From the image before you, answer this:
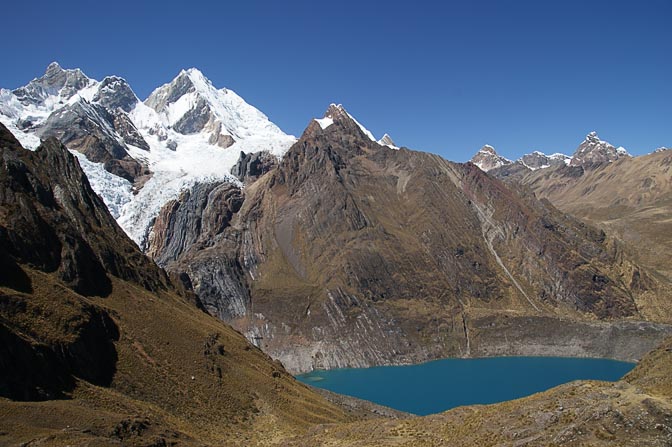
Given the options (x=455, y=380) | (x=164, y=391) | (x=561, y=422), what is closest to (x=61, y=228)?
(x=164, y=391)

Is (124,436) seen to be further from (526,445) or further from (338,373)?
(338,373)

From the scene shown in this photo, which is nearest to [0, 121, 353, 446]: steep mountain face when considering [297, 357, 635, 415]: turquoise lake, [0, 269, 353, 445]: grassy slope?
[0, 269, 353, 445]: grassy slope

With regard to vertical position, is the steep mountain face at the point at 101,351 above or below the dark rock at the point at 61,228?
below

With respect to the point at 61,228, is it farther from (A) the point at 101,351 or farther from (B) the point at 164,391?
(B) the point at 164,391

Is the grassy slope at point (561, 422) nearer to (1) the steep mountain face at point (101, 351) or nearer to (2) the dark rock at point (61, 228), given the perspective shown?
(1) the steep mountain face at point (101, 351)

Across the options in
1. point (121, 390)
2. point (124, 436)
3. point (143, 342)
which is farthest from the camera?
point (143, 342)

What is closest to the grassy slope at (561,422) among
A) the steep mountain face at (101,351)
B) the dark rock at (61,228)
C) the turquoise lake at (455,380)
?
the steep mountain face at (101,351)

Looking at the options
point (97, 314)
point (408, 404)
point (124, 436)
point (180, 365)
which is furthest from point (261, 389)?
point (408, 404)

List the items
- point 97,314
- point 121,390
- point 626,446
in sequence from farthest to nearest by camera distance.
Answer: point 97,314 < point 121,390 < point 626,446
